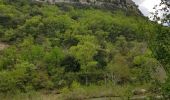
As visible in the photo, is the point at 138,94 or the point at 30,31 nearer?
the point at 138,94

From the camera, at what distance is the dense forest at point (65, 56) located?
61344mm

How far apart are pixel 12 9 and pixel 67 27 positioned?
53.8 feet

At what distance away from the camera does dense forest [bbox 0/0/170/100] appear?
201ft

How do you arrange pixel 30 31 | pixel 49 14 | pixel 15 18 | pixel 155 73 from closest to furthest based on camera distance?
pixel 155 73, pixel 30 31, pixel 15 18, pixel 49 14

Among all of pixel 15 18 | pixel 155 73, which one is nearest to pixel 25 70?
pixel 15 18

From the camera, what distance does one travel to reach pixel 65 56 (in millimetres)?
72750

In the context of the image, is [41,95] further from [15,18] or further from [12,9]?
[12,9]

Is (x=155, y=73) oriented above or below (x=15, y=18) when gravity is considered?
above

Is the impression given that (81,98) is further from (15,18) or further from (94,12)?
(94,12)

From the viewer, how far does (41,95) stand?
2404 inches

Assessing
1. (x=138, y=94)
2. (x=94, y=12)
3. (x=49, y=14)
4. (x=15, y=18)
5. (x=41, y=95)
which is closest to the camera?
(x=138, y=94)

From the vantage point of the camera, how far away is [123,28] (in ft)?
328

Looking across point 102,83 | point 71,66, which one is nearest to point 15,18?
point 71,66

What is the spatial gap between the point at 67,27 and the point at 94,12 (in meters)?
20.1
